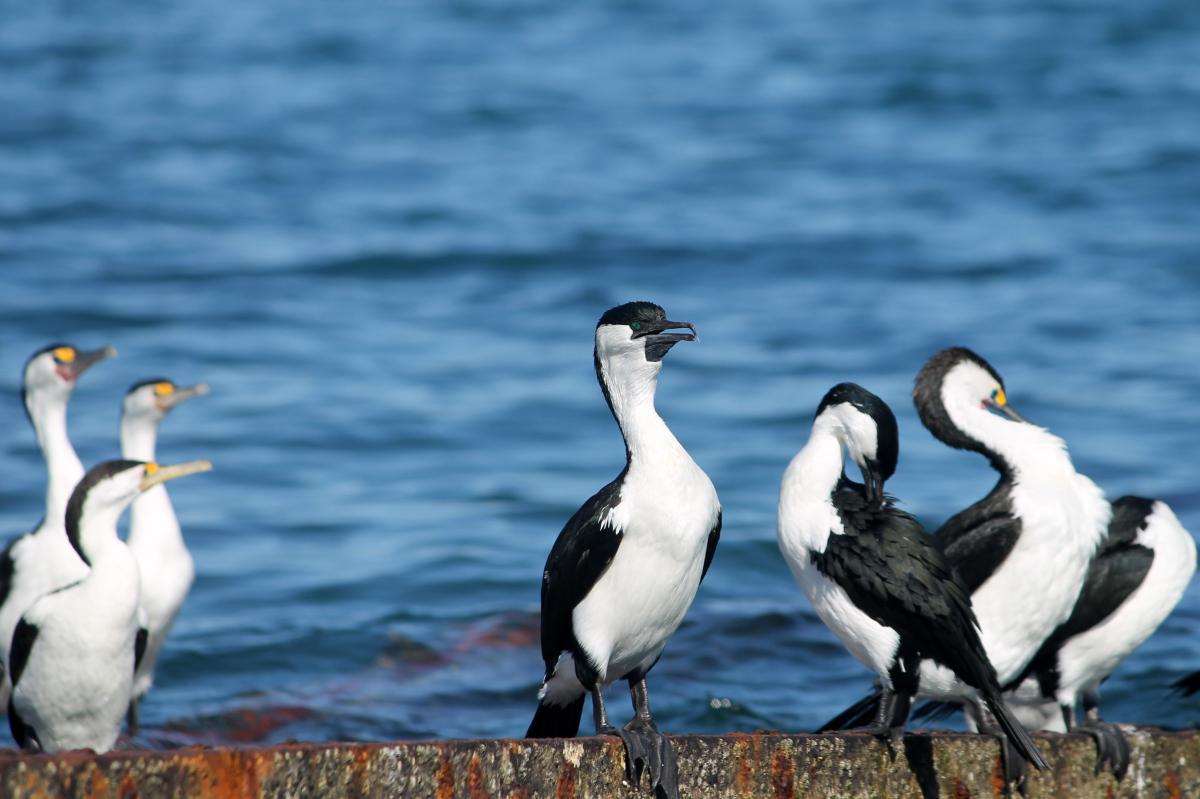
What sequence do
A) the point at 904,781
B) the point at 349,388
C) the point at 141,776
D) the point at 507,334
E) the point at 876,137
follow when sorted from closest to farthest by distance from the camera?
the point at 141,776 → the point at 904,781 → the point at 349,388 → the point at 507,334 → the point at 876,137

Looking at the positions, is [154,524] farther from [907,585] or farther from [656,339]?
[907,585]

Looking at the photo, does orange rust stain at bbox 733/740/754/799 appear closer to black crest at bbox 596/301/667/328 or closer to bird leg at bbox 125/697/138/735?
black crest at bbox 596/301/667/328

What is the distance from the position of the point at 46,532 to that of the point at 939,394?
12.9 ft

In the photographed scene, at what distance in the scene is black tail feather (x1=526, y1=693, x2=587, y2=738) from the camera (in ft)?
17.3

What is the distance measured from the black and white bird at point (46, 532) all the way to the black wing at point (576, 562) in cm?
286

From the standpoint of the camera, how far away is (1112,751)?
5.09m

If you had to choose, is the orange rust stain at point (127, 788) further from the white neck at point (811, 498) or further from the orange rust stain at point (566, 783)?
the white neck at point (811, 498)

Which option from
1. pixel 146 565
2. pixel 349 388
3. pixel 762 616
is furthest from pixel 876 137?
pixel 146 565

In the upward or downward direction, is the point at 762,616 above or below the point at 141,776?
above

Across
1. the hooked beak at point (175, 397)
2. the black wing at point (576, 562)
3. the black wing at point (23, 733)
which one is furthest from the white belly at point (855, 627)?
the hooked beak at point (175, 397)

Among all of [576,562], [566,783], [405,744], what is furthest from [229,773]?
[576,562]

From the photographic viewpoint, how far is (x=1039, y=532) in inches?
231

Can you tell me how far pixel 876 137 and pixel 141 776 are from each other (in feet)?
66.1

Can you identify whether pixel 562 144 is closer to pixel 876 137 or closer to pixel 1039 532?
pixel 876 137
